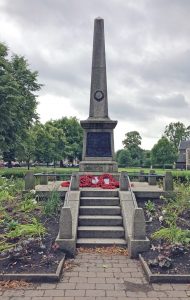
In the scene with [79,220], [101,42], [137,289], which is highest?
[101,42]

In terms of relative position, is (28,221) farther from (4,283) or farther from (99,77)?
(99,77)

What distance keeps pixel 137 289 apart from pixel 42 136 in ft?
171

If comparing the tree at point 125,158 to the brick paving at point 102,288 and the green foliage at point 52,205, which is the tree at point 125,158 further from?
the brick paving at point 102,288

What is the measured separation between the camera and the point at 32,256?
7.00 m

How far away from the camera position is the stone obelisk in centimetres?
1570

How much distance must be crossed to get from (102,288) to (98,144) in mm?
10415

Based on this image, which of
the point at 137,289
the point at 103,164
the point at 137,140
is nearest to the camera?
the point at 137,289

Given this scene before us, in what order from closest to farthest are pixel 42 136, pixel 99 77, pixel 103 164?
pixel 103 164, pixel 99 77, pixel 42 136

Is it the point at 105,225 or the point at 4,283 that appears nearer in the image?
the point at 4,283

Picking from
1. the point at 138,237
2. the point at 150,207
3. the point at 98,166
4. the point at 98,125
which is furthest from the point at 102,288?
the point at 98,125

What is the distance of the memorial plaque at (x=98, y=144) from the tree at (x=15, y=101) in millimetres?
12125

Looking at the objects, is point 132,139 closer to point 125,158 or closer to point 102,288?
point 125,158

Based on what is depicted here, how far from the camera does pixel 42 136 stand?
→ 186 feet

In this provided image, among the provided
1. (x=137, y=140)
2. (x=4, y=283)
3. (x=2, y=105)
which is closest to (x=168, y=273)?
(x=4, y=283)
